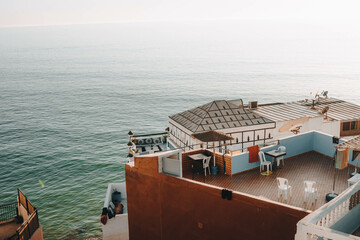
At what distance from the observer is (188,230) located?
44.8 ft

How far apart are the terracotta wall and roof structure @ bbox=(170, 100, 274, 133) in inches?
390

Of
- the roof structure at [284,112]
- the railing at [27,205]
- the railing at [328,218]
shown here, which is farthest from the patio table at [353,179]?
the railing at [27,205]

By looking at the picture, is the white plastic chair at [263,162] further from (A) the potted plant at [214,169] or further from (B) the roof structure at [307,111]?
(B) the roof structure at [307,111]

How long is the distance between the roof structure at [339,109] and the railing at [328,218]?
2116cm

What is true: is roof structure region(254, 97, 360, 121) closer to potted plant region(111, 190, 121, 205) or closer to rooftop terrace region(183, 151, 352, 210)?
rooftop terrace region(183, 151, 352, 210)

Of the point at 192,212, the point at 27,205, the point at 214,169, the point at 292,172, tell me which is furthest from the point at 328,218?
the point at 27,205

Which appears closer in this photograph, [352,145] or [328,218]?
[328,218]

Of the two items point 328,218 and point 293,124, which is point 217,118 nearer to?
point 293,124

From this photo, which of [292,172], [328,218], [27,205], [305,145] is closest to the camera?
[328,218]

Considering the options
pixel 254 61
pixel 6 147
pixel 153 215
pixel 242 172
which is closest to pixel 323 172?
pixel 242 172

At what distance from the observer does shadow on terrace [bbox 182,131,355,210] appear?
44.7ft

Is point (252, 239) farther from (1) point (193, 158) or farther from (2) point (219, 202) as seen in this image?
(1) point (193, 158)

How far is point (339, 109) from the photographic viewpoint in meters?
32.3

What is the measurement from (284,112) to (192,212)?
62.1 feet
